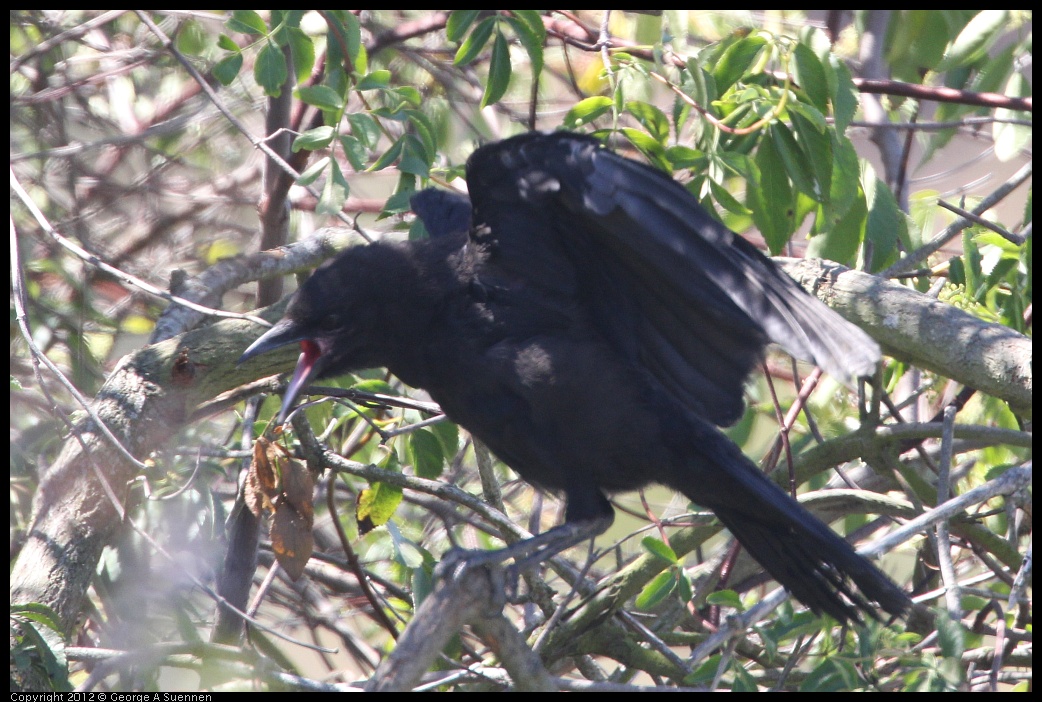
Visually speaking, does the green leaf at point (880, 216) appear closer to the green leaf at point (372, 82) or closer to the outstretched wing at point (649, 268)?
the outstretched wing at point (649, 268)

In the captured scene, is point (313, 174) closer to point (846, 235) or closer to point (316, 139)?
point (316, 139)

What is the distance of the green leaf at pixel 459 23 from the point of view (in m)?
3.74

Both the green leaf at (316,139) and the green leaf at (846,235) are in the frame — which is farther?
the green leaf at (846,235)

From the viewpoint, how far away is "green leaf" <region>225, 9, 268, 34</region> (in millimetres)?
3607

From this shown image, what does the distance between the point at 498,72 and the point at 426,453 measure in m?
1.45

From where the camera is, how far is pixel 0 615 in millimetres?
3020

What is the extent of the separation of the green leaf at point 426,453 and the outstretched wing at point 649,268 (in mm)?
855

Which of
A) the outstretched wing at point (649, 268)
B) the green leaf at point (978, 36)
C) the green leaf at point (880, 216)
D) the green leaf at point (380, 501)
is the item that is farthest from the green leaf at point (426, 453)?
the green leaf at point (978, 36)

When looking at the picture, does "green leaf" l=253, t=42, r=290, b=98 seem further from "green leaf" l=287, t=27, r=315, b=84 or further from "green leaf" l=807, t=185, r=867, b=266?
"green leaf" l=807, t=185, r=867, b=266

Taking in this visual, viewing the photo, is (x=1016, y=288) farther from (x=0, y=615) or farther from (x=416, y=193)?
(x=0, y=615)

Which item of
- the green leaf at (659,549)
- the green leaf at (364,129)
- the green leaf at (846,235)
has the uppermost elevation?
the green leaf at (364,129)
